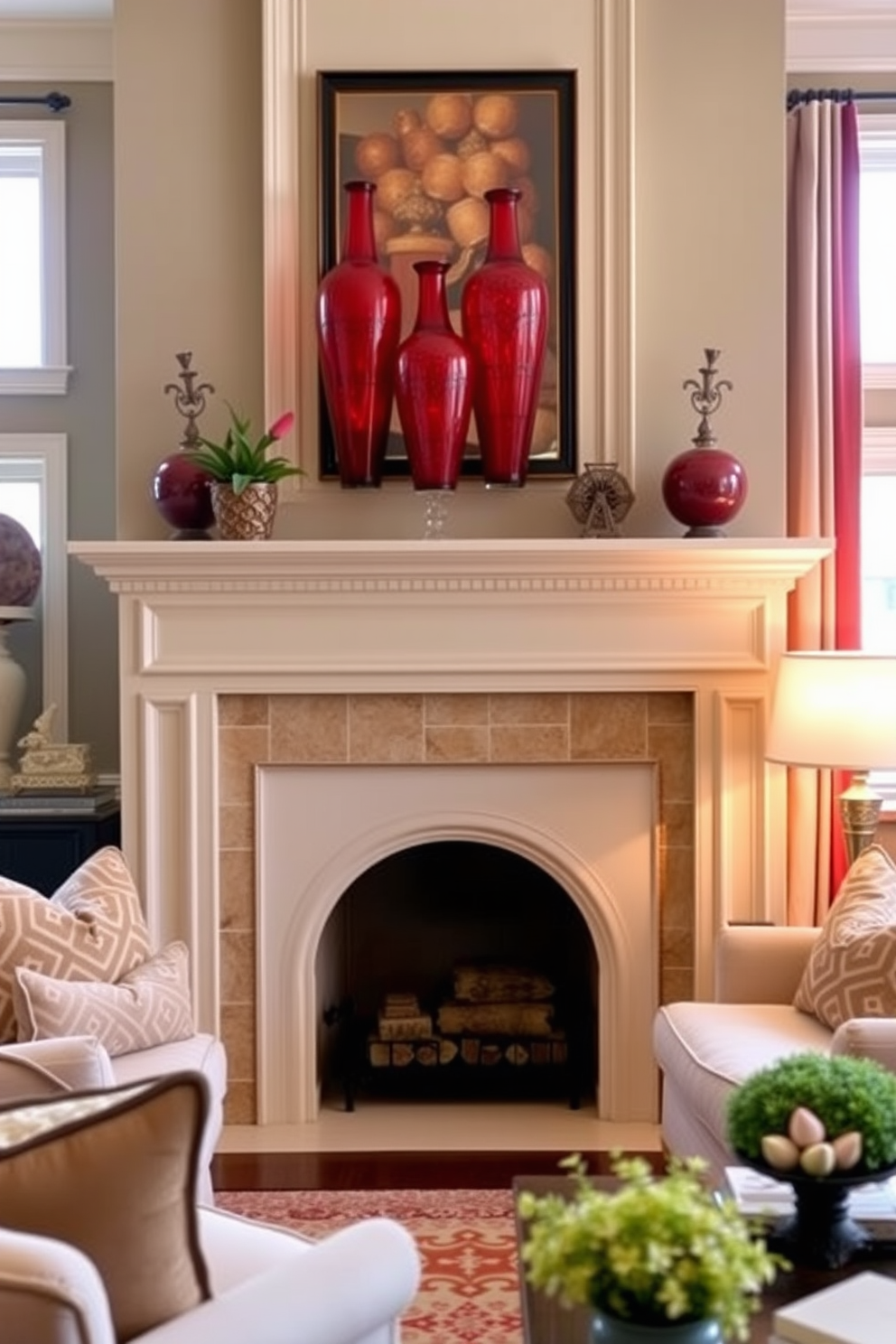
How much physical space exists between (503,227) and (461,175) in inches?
10.3

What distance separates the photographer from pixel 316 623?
392cm

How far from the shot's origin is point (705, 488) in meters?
3.85

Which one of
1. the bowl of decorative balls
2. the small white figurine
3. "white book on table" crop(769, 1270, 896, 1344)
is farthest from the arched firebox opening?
"white book on table" crop(769, 1270, 896, 1344)

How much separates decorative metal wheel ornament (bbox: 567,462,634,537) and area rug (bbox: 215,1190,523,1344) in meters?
1.66

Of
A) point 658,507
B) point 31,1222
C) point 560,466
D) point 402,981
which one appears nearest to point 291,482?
point 560,466

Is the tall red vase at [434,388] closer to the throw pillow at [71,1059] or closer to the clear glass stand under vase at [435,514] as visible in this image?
the clear glass stand under vase at [435,514]

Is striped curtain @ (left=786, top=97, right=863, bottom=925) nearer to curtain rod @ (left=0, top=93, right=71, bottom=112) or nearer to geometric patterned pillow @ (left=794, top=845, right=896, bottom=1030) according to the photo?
geometric patterned pillow @ (left=794, top=845, right=896, bottom=1030)

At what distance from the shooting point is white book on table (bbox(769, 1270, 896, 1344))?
1.60m

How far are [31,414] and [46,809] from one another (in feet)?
4.30

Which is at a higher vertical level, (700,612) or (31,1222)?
(700,612)

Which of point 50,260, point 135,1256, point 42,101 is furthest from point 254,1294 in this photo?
point 42,101

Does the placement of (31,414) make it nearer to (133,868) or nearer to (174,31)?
(174,31)

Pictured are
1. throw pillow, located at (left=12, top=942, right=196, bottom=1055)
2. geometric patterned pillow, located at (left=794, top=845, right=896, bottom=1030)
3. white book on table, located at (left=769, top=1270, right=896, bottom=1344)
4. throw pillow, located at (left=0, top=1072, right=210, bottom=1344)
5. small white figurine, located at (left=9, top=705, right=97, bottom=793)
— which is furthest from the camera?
small white figurine, located at (left=9, top=705, right=97, bottom=793)

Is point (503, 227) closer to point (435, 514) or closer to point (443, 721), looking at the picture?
point (435, 514)
